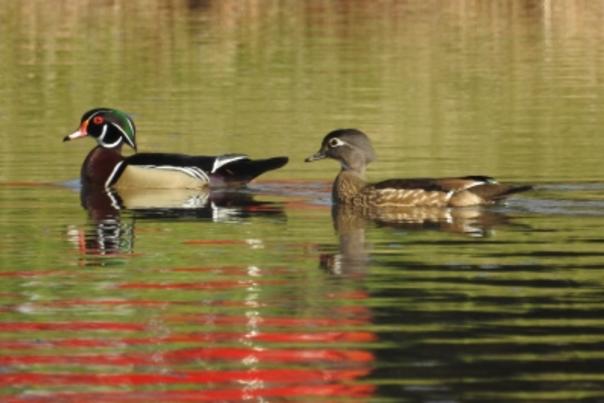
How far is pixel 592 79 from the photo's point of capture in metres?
32.2

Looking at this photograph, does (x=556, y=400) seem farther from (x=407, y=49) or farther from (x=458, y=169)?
(x=407, y=49)

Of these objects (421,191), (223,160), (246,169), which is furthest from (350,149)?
(223,160)

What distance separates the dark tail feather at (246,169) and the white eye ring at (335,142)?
4.46 feet

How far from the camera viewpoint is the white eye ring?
64.2 ft

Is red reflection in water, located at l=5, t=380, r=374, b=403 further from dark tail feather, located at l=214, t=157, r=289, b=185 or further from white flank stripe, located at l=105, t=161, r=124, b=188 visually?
white flank stripe, located at l=105, t=161, r=124, b=188

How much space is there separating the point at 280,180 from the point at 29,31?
23.2 m

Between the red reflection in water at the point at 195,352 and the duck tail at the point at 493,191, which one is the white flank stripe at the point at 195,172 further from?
the red reflection in water at the point at 195,352

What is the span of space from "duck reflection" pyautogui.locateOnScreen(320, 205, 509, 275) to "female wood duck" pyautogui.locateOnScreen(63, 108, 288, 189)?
2390 mm

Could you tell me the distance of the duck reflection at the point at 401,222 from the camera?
1557cm

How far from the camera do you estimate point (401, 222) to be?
1761cm

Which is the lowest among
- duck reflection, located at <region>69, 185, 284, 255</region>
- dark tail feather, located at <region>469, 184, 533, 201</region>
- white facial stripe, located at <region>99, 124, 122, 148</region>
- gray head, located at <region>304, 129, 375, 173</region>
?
duck reflection, located at <region>69, 185, 284, 255</region>

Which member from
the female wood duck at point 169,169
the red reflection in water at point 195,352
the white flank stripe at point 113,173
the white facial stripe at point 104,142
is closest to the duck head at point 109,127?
the white facial stripe at point 104,142

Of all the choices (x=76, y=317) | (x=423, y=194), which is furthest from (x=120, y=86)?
(x=76, y=317)

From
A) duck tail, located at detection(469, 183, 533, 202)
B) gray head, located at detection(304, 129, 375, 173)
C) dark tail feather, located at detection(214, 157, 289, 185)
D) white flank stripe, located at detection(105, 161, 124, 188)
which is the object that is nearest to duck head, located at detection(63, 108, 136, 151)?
white flank stripe, located at detection(105, 161, 124, 188)
